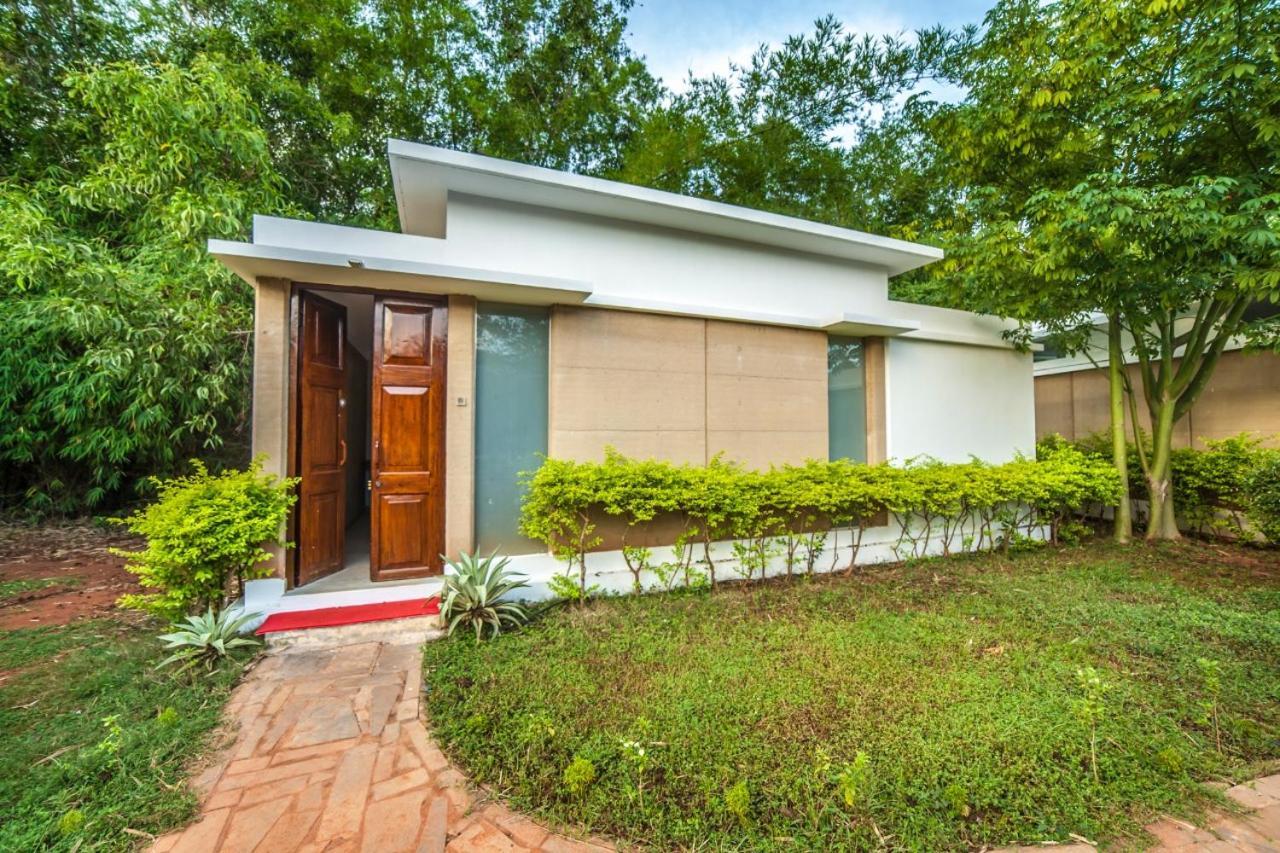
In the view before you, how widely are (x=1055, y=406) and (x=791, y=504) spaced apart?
327 inches

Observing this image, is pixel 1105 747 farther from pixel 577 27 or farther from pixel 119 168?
pixel 577 27

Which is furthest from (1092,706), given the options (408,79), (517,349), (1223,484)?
(408,79)

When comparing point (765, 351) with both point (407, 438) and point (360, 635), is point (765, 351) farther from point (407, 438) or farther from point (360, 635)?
point (360, 635)

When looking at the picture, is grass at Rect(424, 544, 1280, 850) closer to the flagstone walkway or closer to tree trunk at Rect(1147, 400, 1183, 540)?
the flagstone walkway

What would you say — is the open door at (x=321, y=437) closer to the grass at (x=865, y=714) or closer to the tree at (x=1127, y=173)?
the grass at (x=865, y=714)

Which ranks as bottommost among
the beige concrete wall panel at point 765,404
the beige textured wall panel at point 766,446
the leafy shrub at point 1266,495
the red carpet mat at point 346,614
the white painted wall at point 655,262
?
the red carpet mat at point 346,614

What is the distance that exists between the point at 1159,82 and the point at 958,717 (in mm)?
6578

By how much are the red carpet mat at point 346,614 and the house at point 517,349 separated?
0.16 metres

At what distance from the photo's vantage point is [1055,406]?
9477 millimetres

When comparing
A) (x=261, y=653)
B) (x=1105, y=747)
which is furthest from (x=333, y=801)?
(x=1105, y=747)

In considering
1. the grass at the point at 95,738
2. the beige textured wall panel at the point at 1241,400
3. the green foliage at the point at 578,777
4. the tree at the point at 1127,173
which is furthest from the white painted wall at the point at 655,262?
the beige textured wall panel at the point at 1241,400

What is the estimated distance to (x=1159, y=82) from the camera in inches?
192

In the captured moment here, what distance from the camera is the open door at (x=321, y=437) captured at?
400 centimetres

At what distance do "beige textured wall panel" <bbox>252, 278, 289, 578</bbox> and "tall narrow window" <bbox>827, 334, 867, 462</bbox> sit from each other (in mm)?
5450
